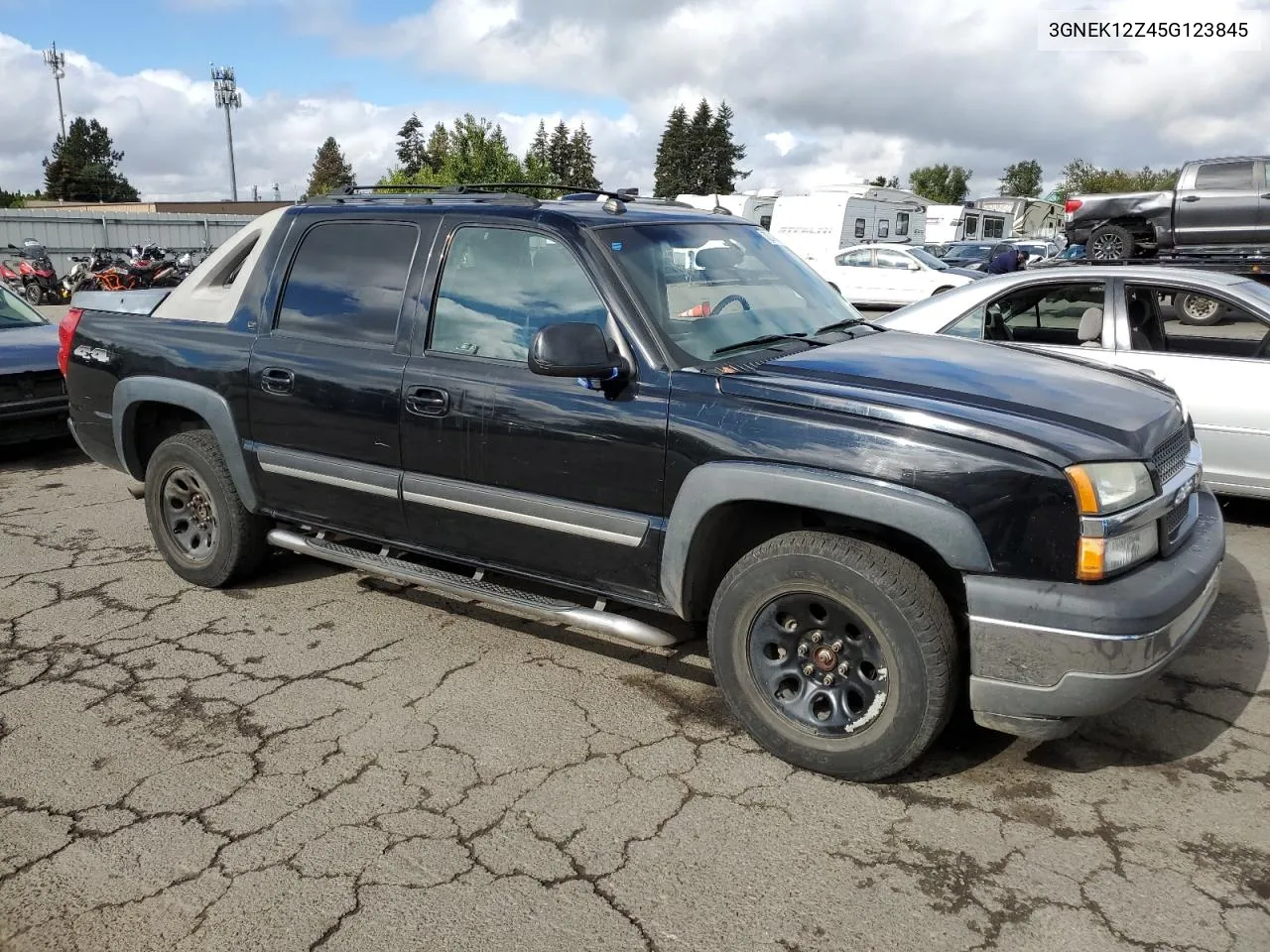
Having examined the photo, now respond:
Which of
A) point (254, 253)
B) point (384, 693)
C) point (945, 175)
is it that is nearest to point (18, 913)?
point (384, 693)

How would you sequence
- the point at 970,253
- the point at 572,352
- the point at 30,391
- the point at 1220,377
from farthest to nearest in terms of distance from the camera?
1. the point at 970,253
2. the point at 30,391
3. the point at 1220,377
4. the point at 572,352

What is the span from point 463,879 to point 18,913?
117 cm

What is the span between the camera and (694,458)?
3320mm

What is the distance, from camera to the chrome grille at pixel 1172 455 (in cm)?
317

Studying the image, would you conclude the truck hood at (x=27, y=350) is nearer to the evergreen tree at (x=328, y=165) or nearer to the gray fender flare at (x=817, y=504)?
the gray fender flare at (x=817, y=504)

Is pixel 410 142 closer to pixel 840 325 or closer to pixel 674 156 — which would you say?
pixel 674 156

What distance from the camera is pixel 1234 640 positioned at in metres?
4.33

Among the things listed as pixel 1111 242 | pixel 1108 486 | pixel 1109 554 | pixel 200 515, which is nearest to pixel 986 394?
pixel 1108 486

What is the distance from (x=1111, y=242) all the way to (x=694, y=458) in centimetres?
1487

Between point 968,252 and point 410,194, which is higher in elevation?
point 968,252

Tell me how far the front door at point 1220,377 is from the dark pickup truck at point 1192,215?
8.19m

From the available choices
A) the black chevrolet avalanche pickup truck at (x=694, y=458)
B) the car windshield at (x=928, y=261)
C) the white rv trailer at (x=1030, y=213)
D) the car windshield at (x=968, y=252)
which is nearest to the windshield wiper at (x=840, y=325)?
the black chevrolet avalanche pickup truck at (x=694, y=458)

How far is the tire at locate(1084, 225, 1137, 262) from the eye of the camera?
15617 millimetres

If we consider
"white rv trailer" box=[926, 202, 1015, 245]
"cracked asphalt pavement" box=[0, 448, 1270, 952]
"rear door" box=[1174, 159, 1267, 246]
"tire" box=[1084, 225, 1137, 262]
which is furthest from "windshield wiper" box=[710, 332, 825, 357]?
"white rv trailer" box=[926, 202, 1015, 245]
